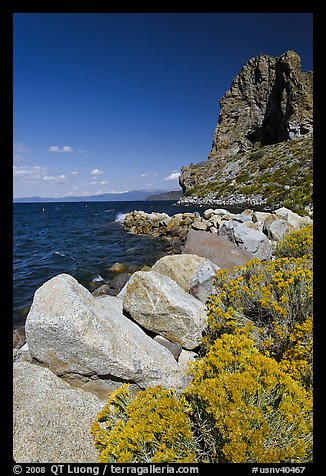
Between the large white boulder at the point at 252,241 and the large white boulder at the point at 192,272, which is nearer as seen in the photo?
the large white boulder at the point at 192,272

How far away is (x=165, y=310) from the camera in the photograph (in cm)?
427

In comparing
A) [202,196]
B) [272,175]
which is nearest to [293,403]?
[272,175]

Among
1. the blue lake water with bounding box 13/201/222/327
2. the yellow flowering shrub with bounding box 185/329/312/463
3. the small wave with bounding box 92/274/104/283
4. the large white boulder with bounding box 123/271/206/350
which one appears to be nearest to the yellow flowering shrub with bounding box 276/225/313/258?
the large white boulder with bounding box 123/271/206/350

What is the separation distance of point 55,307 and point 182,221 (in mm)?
17806

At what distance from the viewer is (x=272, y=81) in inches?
3209

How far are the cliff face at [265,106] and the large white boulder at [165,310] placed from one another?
6850cm

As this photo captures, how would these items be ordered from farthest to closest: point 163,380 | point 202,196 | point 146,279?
point 202,196 → point 146,279 → point 163,380

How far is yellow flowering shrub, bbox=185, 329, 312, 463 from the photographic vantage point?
177 cm

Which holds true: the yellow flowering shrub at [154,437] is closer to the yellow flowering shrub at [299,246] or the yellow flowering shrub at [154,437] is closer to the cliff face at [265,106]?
the yellow flowering shrub at [299,246]

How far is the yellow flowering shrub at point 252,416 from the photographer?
1.77 meters

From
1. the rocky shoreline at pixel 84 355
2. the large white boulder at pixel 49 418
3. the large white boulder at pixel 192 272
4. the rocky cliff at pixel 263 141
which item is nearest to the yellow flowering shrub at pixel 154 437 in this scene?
the large white boulder at pixel 49 418

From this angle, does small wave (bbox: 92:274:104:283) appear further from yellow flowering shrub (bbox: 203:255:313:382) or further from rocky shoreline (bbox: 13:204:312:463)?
yellow flowering shrub (bbox: 203:255:313:382)

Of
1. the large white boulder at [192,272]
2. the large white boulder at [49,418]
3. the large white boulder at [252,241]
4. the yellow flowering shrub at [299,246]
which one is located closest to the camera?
the large white boulder at [49,418]
